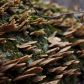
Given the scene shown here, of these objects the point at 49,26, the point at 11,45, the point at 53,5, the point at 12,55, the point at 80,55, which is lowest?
the point at 80,55

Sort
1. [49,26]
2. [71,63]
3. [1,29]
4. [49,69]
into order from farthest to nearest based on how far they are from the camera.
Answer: [49,26], [71,63], [49,69], [1,29]

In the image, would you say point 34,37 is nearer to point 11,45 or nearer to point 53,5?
point 11,45

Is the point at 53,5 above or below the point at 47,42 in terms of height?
above

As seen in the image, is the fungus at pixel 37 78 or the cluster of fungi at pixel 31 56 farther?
the fungus at pixel 37 78

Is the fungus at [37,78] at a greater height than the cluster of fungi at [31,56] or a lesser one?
lesser

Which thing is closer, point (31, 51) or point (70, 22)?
point (31, 51)

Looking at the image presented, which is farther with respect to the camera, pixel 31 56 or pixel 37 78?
pixel 31 56

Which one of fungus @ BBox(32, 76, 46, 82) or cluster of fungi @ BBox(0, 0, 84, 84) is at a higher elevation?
cluster of fungi @ BBox(0, 0, 84, 84)

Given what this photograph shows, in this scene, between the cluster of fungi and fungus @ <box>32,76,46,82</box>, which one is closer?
the cluster of fungi

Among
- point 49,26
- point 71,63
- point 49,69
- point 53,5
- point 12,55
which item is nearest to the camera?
point 12,55

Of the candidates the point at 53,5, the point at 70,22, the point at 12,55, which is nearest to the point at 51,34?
the point at 70,22

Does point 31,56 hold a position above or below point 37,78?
above
